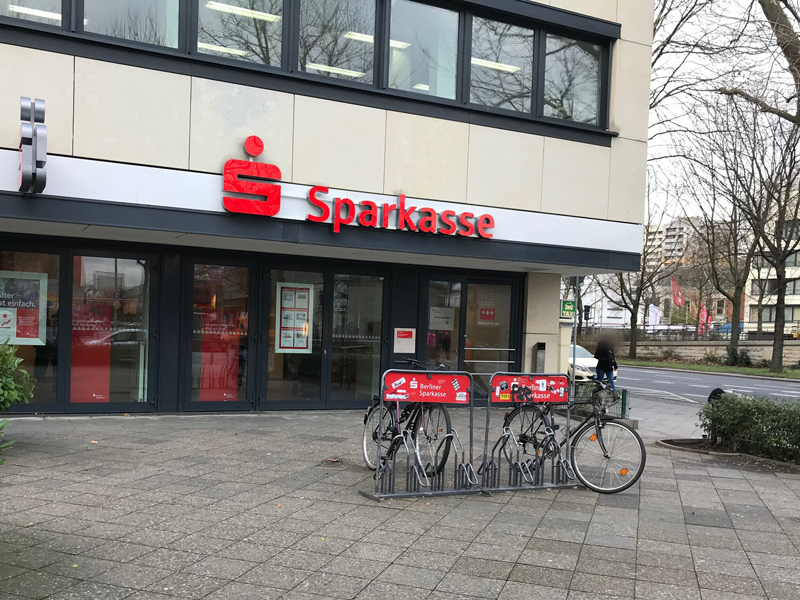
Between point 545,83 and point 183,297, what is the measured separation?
7374 millimetres

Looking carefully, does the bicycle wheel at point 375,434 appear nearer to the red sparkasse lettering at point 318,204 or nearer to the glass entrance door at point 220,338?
the red sparkasse lettering at point 318,204

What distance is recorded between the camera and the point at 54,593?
12.7 feet

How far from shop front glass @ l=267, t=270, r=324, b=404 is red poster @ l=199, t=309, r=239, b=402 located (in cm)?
60

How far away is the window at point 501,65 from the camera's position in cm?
1178

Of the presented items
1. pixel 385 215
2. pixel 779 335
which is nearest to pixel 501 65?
pixel 385 215

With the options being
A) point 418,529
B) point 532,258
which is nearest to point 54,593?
point 418,529

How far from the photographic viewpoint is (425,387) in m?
6.38

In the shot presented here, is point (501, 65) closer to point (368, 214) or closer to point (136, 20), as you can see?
point (368, 214)

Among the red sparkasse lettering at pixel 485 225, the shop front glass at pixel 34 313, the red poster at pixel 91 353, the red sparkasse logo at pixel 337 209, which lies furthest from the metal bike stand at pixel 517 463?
the shop front glass at pixel 34 313

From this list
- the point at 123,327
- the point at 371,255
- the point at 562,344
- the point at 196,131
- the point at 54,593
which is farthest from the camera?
the point at 562,344

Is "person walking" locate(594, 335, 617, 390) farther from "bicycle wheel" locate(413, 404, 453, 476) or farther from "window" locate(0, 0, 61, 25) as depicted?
"window" locate(0, 0, 61, 25)

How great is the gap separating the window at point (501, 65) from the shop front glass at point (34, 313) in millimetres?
7373

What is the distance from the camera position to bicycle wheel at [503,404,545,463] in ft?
23.0

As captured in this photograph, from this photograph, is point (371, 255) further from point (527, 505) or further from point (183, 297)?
point (527, 505)
